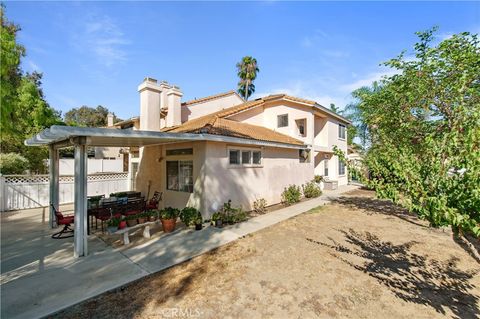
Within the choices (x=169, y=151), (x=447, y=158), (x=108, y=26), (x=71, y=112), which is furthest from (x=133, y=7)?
(x=71, y=112)

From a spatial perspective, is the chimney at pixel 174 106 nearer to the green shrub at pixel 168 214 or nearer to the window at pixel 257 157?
the window at pixel 257 157

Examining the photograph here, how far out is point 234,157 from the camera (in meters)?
10.7

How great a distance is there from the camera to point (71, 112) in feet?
177

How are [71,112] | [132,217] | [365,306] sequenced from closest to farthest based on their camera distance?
[365,306] < [132,217] < [71,112]

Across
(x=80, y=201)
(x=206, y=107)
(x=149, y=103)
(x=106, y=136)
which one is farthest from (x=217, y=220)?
(x=206, y=107)

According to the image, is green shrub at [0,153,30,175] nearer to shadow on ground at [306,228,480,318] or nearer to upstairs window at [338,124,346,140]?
shadow on ground at [306,228,480,318]

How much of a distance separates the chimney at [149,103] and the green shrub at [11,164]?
8.83m

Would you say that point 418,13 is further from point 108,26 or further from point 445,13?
point 108,26

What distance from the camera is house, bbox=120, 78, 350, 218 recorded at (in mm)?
9641

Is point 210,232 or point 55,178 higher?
point 55,178

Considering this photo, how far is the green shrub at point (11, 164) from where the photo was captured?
13057mm

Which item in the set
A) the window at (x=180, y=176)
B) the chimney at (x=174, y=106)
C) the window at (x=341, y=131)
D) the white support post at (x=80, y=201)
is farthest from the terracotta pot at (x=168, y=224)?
the window at (x=341, y=131)

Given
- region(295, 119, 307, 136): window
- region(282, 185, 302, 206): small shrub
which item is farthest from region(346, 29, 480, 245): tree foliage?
region(295, 119, 307, 136): window

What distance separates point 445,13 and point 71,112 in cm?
6696
